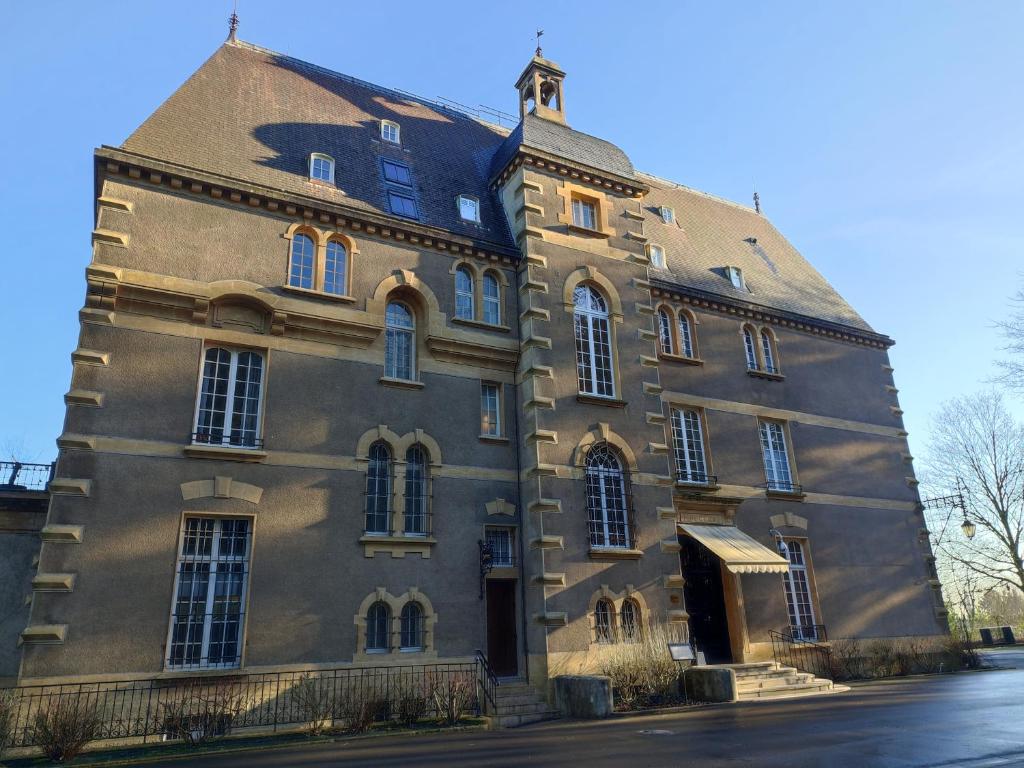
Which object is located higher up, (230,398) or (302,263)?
(302,263)

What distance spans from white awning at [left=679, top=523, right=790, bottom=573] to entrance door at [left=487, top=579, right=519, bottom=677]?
5.97 meters

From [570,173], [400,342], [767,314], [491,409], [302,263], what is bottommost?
[491,409]

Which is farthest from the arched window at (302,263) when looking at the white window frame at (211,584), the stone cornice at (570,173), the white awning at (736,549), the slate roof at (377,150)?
the white awning at (736,549)

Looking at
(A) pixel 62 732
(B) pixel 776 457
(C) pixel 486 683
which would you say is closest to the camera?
(A) pixel 62 732

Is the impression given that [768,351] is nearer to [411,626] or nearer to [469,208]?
[469,208]

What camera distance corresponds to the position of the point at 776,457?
24.4m

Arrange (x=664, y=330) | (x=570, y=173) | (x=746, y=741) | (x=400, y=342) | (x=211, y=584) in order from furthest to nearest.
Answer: (x=664, y=330) → (x=570, y=173) → (x=400, y=342) → (x=211, y=584) → (x=746, y=741)

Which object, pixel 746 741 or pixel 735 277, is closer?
pixel 746 741

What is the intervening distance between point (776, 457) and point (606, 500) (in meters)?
8.28

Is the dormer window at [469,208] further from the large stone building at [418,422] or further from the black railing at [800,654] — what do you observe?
the black railing at [800,654]

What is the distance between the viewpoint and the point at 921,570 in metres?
25.6

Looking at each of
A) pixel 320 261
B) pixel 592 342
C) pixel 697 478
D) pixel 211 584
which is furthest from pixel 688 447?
pixel 211 584

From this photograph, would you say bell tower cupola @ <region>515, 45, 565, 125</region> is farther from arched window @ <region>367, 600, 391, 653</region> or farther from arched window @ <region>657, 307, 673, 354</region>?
arched window @ <region>367, 600, 391, 653</region>

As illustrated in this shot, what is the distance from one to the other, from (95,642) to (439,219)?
43.2 ft
